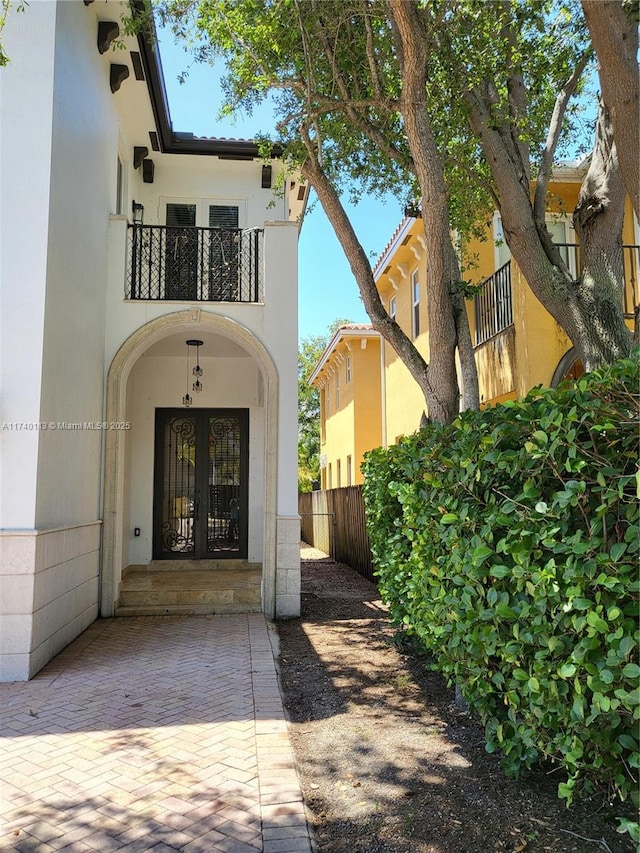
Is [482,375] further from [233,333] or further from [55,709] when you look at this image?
[55,709]

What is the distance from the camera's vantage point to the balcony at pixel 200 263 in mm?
9523

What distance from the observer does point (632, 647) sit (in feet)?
8.01

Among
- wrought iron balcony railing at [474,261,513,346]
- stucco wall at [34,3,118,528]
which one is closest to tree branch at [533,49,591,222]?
wrought iron balcony railing at [474,261,513,346]

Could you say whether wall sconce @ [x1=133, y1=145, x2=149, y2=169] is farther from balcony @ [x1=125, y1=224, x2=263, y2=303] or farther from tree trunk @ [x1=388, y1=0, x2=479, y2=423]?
tree trunk @ [x1=388, y1=0, x2=479, y2=423]

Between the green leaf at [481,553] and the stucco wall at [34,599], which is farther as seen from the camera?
the stucco wall at [34,599]

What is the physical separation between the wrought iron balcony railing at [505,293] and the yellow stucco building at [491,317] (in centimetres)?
2

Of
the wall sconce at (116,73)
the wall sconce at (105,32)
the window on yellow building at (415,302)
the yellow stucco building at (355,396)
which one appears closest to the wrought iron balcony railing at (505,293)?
the window on yellow building at (415,302)

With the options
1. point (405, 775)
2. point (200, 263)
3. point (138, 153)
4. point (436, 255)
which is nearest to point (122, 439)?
point (200, 263)

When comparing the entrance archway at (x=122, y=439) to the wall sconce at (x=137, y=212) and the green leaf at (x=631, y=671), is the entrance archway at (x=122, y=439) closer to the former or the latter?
the wall sconce at (x=137, y=212)

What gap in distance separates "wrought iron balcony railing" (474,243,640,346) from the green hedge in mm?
7391

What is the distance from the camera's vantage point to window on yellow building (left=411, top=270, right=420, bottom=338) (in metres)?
14.5

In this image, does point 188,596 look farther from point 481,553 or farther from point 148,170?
point 148,170

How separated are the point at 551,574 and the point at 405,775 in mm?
1997

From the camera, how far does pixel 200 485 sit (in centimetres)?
1122
